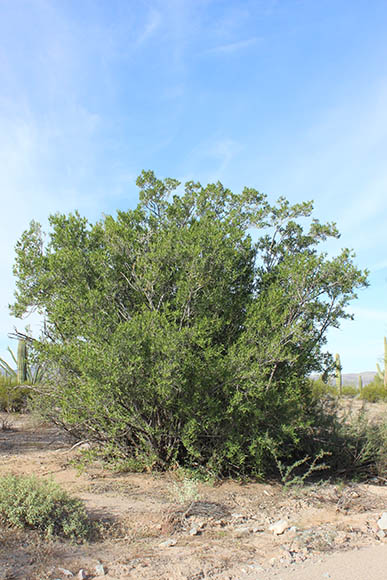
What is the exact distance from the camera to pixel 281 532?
5852 millimetres

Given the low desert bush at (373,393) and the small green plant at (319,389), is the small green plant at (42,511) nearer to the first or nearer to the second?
the small green plant at (319,389)

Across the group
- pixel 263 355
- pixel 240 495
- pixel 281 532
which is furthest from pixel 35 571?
pixel 263 355

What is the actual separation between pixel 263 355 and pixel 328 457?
3.24 metres

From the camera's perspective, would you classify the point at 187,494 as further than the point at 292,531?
Yes

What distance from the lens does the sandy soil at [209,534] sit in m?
4.62

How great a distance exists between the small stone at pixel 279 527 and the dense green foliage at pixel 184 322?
169 cm

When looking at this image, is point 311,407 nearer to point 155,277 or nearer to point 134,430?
point 134,430

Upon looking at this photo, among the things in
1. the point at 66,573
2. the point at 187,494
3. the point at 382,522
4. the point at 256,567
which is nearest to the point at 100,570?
the point at 66,573

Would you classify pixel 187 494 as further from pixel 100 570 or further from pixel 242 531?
pixel 100 570

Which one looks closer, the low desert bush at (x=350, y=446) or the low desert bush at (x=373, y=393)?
the low desert bush at (x=350, y=446)

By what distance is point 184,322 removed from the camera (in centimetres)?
812

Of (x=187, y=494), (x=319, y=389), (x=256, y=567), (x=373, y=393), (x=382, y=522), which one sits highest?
(x=373, y=393)

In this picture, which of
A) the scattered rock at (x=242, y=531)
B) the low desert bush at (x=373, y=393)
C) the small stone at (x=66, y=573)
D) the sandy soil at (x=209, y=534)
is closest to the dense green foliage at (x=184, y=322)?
the sandy soil at (x=209, y=534)

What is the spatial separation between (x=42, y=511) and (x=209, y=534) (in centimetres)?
188
